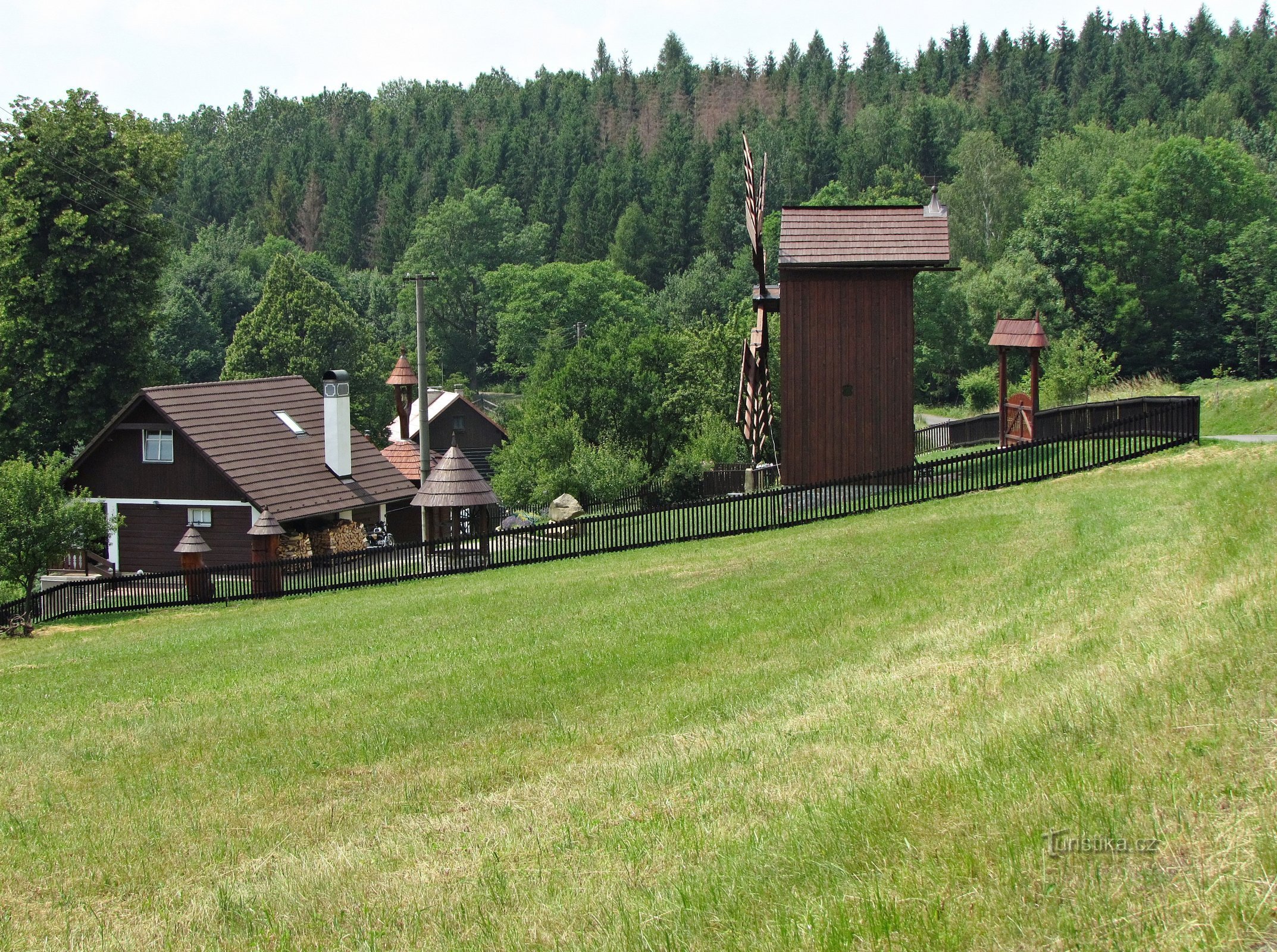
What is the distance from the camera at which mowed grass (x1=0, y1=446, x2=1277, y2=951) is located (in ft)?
22.1

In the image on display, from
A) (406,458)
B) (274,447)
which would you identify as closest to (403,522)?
(274,447)

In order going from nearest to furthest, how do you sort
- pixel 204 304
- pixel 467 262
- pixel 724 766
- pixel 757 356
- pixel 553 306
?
pixel 724 766, pixel 757 356, pixel 553 306, pixel 204 304, pixel 467 262

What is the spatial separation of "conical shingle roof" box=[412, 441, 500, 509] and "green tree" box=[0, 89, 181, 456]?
25125 millimetres

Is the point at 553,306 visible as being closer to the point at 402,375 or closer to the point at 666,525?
the point at 402,375

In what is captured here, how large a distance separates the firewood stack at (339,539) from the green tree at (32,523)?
789 cm

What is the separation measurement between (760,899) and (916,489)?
73.8ft

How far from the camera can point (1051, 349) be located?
58.2m

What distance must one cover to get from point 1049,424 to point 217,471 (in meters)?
24.6

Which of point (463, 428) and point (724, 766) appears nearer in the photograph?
point (724, 766)

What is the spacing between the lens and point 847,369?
31.7m

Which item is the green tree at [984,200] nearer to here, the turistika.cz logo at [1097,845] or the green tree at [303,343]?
the green tree at [303,343]

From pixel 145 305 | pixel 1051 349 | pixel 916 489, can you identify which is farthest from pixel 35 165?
pixel 1051 349

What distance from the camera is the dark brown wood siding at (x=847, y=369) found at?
31500mm

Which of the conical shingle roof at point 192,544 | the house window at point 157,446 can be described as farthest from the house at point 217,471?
the conical shingle roof at point 192,544
